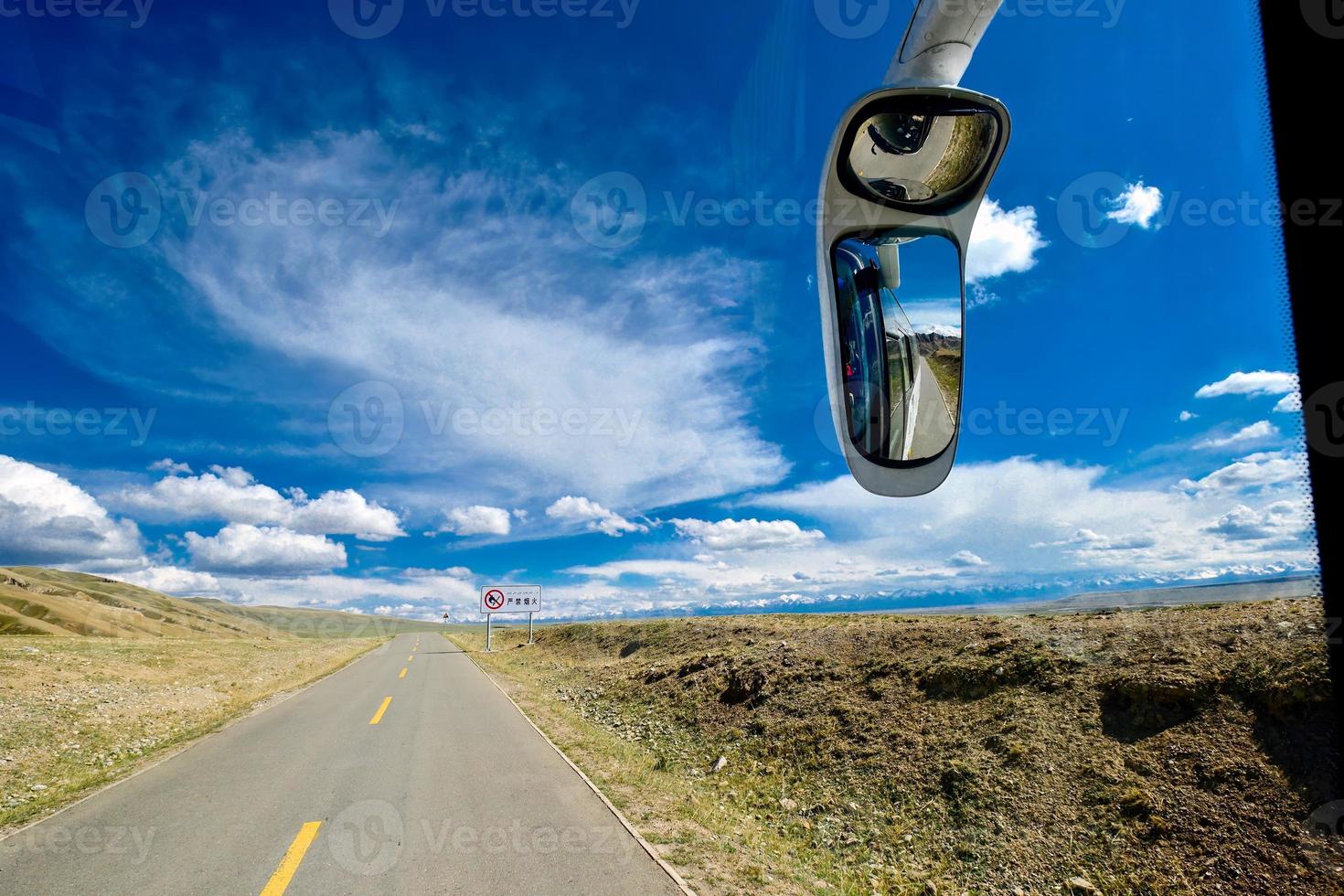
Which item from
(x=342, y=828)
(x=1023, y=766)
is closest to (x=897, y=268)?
(x=1023, y=766)

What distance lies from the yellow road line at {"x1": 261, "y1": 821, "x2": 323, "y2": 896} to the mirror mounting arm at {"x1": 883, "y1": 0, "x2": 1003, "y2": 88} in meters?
7.04

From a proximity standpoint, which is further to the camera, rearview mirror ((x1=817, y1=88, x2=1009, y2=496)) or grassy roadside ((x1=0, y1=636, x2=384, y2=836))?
grassy roadside ((x1=0, y1=636, x2=384, y2=836))

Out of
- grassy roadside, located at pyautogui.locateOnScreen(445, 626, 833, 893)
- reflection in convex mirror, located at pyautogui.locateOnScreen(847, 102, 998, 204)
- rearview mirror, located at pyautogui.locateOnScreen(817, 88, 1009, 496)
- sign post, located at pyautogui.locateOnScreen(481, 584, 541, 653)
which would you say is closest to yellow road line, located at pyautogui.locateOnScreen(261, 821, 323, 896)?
grassy roadside, located at pyautogui.locateOnScreen(445, 626, 833, 893)

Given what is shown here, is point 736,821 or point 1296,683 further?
point 736,821

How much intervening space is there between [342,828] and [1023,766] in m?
7.41

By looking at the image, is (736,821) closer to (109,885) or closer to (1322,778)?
(1322,778)

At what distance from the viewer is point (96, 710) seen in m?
14.5

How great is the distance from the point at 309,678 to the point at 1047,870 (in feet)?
86.4

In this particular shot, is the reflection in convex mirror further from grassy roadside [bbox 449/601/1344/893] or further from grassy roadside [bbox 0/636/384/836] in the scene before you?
grassy roadside [bbox 0/636/384/836]

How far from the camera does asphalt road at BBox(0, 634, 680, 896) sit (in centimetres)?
557

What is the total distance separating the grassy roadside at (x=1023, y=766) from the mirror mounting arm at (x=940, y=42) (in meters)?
6.08

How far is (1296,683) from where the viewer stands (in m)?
6.04

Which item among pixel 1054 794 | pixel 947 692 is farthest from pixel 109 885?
pixel 947 692

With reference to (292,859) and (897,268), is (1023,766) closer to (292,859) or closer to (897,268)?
(897,268)
